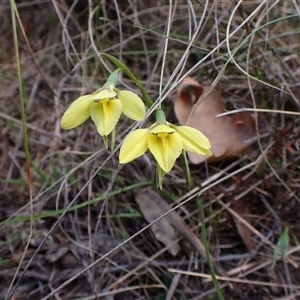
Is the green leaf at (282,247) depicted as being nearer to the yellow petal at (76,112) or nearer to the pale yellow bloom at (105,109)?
the pale yellow bloom at (105,109)

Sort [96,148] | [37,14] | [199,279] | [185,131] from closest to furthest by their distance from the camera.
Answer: [185,131] < [199,279] < [96,148] < [37,14]

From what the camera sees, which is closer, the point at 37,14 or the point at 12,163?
the point at 12,163

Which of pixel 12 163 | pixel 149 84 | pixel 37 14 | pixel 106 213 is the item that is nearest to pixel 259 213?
pixel 106 213

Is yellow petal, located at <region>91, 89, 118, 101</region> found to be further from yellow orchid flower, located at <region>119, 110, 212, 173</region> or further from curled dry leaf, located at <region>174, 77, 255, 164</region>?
curled dry leaf, located at <region>174, 77, 255, 164</region>

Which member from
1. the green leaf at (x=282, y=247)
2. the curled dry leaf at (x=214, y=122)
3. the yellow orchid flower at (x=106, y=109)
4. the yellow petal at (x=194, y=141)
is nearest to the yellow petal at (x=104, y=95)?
the yellow orchid flower at (x=106, y=109)

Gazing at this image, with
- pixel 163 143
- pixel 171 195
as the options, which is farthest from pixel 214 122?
pixel 163 143

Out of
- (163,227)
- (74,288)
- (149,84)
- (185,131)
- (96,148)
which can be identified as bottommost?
(74,288)

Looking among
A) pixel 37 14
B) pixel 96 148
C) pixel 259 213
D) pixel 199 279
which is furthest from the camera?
pixel 37 14

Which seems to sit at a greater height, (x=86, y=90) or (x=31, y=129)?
(x=86, y=90)

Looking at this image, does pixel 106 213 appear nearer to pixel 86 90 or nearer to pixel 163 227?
pixel 163 227
